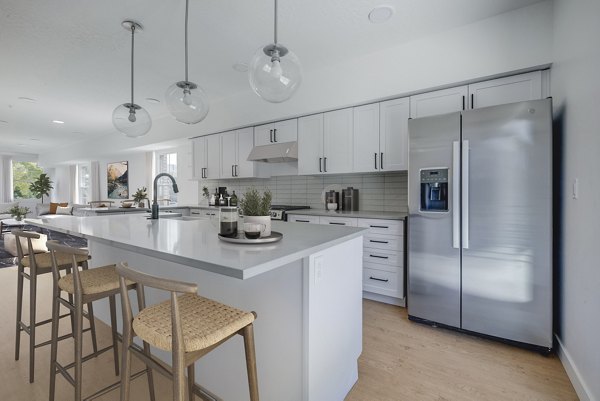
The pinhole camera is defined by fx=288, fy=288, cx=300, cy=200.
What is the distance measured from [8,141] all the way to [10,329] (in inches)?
338

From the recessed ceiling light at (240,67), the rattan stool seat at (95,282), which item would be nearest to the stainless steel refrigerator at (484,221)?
the recessed ceiling light at (240,67)

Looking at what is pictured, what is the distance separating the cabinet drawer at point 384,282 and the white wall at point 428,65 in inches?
74.0

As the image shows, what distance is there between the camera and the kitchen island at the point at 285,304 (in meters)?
1.24

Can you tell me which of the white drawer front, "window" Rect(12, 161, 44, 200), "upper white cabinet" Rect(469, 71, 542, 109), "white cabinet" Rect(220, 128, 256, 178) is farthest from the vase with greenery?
"upper white cabinet" Rect(469, 71, 542, 109)

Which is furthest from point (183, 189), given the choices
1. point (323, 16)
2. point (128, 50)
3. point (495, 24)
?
point (495, 24)

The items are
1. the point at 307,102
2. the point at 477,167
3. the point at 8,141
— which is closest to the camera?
the point at 477,167

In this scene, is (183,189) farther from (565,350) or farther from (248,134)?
(565,350)

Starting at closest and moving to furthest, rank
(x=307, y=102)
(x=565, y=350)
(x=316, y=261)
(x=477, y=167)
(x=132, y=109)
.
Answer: (x=316, y=261)
(x=565, y=350)
(x=477, y=167)
(x=132, y=109)
(x=307, y=102)

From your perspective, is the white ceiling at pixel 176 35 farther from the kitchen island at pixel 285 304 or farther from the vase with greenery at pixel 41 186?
the vase with greenery at pixel 41 186

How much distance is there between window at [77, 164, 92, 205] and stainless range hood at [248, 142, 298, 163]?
28.0ft

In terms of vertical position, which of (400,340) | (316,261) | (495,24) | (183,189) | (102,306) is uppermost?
(495,24)

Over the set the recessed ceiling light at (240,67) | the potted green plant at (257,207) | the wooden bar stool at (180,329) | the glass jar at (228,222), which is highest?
the recessed ceiling light at (240,67)

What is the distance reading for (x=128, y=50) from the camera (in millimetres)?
3082

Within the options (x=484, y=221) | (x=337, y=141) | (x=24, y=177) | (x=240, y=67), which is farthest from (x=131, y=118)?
(x=24, y=177)
